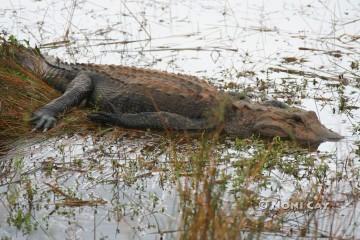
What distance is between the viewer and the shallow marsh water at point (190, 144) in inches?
182

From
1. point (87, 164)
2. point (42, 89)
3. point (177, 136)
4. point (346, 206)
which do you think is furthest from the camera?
point (42, 89)

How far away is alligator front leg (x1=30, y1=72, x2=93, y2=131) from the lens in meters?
6.45

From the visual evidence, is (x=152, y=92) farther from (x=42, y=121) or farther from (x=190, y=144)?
(x=42, y=121)

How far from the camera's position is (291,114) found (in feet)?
22.4

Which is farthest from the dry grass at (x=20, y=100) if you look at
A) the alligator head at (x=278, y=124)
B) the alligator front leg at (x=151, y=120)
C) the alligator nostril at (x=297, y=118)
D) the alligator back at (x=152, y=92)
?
the alligator nostril at (x=297, y=118)

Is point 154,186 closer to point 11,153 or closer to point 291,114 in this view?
point 11,153

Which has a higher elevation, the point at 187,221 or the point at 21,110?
the point at 21,110

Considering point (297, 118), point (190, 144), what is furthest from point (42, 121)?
point (297, 118)

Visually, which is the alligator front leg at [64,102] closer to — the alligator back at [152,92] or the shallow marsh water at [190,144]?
the alligator back at [152,92]

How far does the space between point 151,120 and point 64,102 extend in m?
0.94

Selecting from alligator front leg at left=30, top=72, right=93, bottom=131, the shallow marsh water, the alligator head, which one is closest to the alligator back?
alligator front leg at left=30, top=72, right=93, bottom=131

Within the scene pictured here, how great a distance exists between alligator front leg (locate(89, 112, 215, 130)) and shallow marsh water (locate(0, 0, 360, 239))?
7.7 inches

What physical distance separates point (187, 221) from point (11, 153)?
2.44 meters

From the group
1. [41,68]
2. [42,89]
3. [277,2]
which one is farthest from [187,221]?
[277,2]
